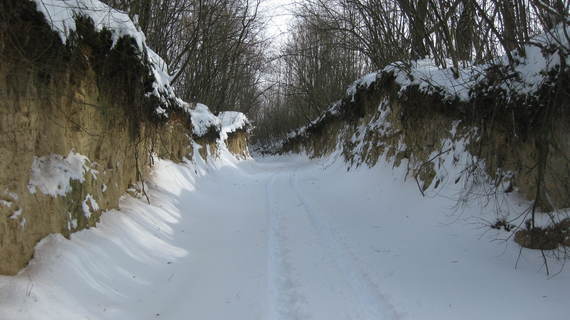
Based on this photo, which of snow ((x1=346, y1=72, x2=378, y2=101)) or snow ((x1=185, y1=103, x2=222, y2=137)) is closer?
snow ((x1=346, y1=72, x2=378, y2=101))

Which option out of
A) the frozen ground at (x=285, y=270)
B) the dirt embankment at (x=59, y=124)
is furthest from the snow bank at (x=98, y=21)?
the frozen ground at (x=285, y=270)

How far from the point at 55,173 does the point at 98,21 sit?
2019mm

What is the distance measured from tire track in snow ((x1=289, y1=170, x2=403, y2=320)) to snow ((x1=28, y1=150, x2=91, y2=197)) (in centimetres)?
324

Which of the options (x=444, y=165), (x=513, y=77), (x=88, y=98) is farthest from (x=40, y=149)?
(x=444, y=165)

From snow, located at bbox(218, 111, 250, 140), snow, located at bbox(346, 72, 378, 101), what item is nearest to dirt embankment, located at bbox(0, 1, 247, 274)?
snow, located at bbox(346, 72, 378, 101)

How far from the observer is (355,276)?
14.1 feet

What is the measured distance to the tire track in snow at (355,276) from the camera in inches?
136

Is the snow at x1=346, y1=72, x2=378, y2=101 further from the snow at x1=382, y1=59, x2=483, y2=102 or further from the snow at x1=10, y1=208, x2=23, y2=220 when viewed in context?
the snow at x1=10, y1=208, x2=23, y2=220

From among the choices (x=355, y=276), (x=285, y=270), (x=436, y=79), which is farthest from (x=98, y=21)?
(x=436, y=79)

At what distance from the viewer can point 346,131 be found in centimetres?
1559

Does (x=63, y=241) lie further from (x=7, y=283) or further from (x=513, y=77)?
(x=513, y=77)

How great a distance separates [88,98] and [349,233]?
4.43 meters

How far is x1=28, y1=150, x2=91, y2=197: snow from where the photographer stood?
3.39 meters

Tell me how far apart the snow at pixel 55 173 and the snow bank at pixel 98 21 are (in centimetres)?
122
